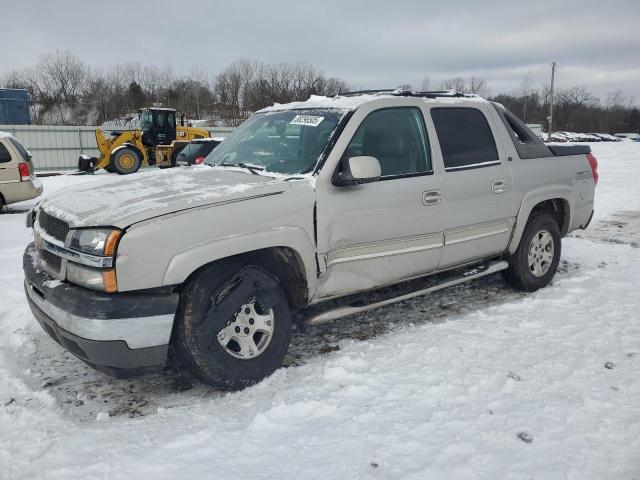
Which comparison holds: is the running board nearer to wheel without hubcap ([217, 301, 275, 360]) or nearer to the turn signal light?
wheel without hubcap ([217, 301, 275, 360])

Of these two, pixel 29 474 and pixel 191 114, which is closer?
pixel 29 474

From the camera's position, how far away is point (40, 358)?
3.63m

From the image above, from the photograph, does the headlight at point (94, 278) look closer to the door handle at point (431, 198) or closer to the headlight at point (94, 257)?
the headlight at point (94, 257)

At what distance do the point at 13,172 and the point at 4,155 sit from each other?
1.17ft

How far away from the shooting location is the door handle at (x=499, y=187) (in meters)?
4.36

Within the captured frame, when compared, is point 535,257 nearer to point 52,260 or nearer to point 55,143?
point 52,260

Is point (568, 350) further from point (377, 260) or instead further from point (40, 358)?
point (40, 358)

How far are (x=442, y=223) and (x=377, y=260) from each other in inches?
27.3

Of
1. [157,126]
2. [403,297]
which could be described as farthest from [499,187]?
[157,126]

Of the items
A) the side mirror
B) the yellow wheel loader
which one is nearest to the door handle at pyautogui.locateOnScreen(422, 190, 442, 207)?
the side mirror

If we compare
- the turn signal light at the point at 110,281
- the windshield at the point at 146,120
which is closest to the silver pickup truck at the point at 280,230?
the turn signal light at the point at 110,281

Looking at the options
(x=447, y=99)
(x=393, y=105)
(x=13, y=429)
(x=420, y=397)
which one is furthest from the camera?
(x=447, y=99)

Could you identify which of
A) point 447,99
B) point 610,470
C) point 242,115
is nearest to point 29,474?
point 610,470

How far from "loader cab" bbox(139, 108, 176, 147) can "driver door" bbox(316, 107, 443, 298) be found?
743 inches
